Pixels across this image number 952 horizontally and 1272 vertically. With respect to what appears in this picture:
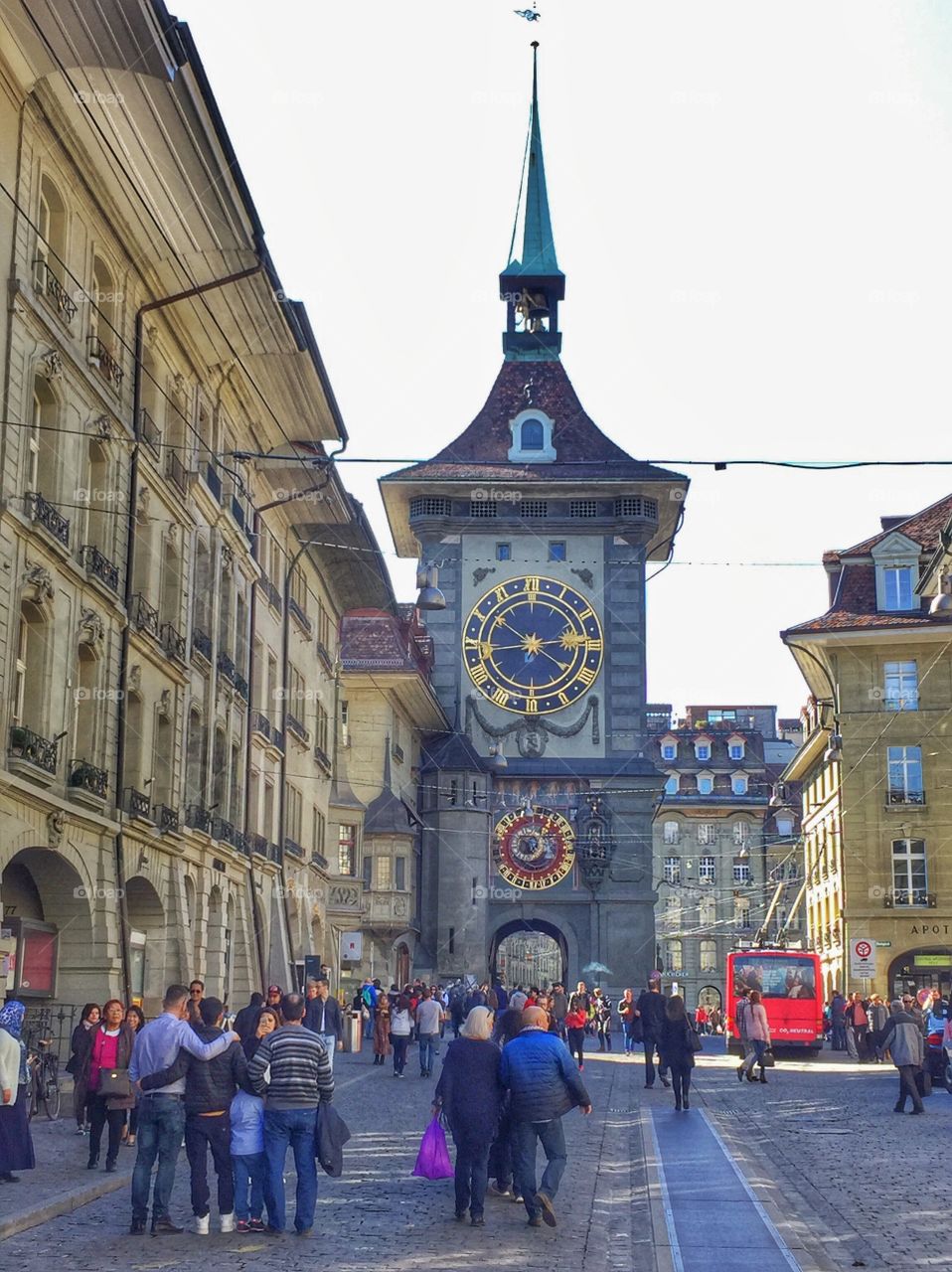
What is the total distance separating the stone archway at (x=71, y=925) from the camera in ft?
88.3

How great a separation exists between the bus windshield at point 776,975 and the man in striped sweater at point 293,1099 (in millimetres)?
38691

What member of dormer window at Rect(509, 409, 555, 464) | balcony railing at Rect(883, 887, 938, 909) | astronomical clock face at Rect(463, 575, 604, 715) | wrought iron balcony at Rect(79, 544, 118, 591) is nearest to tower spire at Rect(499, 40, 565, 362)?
dormer window at Rect(509, 409, 555, 464)

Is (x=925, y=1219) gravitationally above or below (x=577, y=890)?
below

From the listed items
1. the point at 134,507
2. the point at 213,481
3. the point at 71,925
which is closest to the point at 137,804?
the point at 71,925

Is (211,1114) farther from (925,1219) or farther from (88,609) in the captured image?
(88,609)

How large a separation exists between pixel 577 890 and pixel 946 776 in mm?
17408

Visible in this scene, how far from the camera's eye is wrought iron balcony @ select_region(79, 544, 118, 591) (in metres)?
27.1

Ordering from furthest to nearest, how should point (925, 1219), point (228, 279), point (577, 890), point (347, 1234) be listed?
point (577, 890) < point (228, 279) < point (925, 1219) < point (347, 1234)

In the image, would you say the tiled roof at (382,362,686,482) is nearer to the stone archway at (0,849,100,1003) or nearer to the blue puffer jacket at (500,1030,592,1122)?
the stone archway at (0,849,100,1003)

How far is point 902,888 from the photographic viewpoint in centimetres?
5884

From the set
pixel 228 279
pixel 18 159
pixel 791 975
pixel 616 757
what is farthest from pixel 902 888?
pixel 18 159

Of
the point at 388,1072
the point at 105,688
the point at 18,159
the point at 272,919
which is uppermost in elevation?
the point at 18,159

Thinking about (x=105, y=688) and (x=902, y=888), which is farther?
(x=902, y=888)

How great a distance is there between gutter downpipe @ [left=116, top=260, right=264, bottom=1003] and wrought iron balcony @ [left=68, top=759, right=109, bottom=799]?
1060mm
